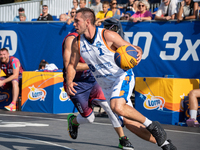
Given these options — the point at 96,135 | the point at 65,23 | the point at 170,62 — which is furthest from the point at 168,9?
the point at 96,135

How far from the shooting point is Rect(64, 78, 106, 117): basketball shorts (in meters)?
6.09

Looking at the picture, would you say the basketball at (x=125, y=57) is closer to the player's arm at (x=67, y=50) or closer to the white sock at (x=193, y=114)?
the player's arm at (x=67, y=50)

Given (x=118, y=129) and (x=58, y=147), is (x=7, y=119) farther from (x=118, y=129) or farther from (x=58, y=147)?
(x=118, y=129)

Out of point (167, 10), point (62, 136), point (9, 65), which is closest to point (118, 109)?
point (62, 136)

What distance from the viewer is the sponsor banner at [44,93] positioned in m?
9.97

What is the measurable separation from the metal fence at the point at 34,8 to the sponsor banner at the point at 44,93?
25.0ft

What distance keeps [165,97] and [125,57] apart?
407cm

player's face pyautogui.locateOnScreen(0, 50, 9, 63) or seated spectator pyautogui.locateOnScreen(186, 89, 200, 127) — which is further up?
player's face pyautogui.locateOnScreen(0, 50, 9, 63)

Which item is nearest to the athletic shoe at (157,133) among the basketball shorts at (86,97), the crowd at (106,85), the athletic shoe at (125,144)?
the crowd at (106,85)

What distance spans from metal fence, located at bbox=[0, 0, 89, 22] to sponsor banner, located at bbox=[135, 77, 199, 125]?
9.74 meters

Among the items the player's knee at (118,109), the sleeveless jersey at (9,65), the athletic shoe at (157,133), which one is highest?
the player's knee at (118,109)

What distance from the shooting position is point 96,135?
683cm

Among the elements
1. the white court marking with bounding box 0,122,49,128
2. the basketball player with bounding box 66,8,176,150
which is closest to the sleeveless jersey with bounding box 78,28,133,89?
the basketball player with bounding box 66,8,176,150

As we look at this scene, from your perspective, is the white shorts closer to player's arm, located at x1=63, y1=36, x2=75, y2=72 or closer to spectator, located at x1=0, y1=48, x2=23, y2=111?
player's arm, located at x1=63, y1=36, x2=75, y2=72
